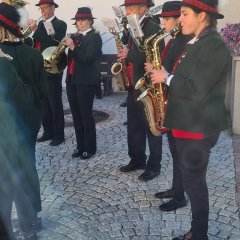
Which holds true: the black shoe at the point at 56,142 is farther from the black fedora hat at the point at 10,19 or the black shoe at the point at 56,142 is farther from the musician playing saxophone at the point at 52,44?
the black fedora hat at the point at 10,19

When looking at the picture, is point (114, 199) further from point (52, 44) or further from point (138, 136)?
point (52, 44)

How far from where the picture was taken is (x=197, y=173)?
331 centimetres

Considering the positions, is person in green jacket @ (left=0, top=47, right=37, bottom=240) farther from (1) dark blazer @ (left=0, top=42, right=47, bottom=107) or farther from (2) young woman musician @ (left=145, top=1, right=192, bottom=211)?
(2) young woman musician @ (left=145, top=1, right=192, bottom=211)

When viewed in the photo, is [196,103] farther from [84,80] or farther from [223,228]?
[84,80]

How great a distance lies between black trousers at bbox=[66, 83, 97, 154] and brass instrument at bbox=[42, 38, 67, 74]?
Answer: 0.36 metres

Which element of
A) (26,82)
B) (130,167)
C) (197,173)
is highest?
(26,82)

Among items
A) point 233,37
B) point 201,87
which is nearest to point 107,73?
point 233,37

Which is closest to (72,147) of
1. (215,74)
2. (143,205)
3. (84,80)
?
(84,80)

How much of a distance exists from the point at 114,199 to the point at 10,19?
228cm

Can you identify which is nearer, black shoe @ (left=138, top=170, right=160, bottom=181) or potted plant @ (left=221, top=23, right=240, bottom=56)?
black shoe @ (left=138, top=170, right=160, bottom=181)

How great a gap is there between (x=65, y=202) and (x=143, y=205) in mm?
874

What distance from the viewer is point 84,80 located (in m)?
5.62

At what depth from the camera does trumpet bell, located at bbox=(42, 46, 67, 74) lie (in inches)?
231

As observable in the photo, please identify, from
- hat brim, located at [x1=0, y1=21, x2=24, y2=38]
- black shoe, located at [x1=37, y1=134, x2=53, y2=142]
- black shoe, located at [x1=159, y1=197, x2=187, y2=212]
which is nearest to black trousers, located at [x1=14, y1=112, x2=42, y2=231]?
hat brim, located at [x1=0, y1=21, x2=24, y2=38]
